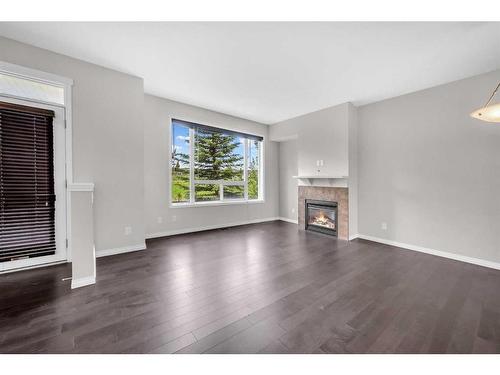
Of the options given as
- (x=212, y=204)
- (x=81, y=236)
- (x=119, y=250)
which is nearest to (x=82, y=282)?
(x=81, y=236)

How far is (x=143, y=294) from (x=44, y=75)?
9.72 feet

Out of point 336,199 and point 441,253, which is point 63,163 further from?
point 441,253

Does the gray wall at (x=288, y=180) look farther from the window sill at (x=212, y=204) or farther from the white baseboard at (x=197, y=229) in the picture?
the window sill at (x=212, y=204)

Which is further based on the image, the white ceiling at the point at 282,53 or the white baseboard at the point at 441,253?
the white baseboard at the point at 441,253

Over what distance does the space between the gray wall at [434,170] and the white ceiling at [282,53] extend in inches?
13.6

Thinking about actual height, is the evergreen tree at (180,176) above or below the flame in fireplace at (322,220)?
above

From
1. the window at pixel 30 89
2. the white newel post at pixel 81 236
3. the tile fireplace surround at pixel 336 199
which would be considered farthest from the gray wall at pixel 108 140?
the tile fireplace surround at pixel 336 199

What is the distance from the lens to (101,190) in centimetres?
298

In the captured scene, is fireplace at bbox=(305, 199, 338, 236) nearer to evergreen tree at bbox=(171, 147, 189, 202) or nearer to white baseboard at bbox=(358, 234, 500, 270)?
white baseboard at bbox=(358, 234, 500, 270)

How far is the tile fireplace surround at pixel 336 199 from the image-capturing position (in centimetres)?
404

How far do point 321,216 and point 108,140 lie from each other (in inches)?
168

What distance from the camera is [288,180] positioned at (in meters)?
5.82

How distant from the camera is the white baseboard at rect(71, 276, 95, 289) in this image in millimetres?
2128
